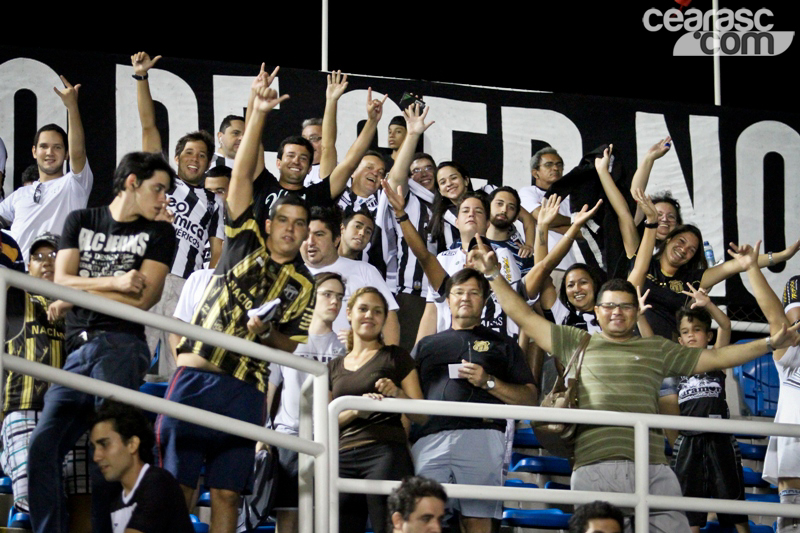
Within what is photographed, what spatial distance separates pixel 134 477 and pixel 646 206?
444cm

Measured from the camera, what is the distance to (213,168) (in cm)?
768

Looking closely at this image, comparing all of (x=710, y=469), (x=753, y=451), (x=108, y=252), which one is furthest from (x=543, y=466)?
(x=108, y=252)

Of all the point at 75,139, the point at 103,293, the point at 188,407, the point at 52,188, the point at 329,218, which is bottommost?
the point at 188,407

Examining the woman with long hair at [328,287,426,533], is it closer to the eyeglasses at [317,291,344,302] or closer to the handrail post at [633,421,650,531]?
the eyeglasses at [317,291,344,302]

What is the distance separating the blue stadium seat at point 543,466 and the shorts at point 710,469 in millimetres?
591

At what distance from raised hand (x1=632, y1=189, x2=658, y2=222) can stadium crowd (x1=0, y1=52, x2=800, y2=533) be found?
0.02 m

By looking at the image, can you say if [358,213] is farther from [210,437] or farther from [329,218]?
[210,437]

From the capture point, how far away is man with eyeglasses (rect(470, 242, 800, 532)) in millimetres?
5375

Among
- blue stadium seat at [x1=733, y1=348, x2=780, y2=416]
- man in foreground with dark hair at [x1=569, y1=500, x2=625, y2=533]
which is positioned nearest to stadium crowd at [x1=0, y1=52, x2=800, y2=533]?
man in foreground with dark hair at [x1=569, y1=500, x2=625, y2=533]

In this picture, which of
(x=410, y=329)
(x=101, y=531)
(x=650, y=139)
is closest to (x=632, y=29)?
(x=650, y=139)

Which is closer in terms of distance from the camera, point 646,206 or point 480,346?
point 480,346

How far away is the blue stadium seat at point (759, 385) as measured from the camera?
327 inches

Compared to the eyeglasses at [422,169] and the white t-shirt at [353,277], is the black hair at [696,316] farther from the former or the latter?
the eyeglasses at [422,169]

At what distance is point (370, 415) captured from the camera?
527cm
